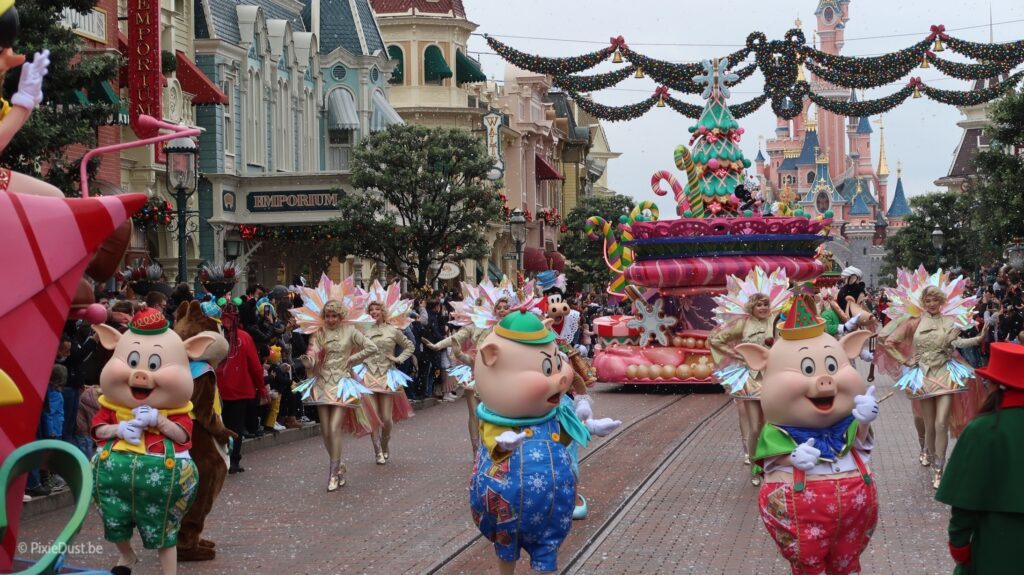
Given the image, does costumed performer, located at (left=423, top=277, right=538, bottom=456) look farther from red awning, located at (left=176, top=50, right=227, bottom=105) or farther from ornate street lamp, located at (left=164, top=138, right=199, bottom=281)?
red awning, located at (left=176, top=50, right=227, bottom=105)

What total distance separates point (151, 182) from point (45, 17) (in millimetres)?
14706

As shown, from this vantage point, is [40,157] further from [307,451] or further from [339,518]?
[339,518]

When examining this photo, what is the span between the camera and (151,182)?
28.8m

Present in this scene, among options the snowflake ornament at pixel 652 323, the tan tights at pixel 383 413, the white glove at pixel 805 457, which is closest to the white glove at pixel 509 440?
the white glove at pixel 805 457

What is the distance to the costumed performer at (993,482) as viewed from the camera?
5.70m

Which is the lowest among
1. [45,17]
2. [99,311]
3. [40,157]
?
[99,311]

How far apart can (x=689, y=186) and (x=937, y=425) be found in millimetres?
13651

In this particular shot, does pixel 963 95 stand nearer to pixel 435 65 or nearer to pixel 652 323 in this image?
pixel 652 323

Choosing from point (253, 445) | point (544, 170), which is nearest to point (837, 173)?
point (544, 170)

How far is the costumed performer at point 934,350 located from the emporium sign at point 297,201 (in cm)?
1944

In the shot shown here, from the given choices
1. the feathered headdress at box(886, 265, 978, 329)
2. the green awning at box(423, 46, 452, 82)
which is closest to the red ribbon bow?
the feathered headdress at box(886, 265, 978, 329)

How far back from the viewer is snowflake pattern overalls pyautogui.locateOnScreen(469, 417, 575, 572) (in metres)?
7.78

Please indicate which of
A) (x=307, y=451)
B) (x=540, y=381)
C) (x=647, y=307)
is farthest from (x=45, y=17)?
(x=647, y=307)

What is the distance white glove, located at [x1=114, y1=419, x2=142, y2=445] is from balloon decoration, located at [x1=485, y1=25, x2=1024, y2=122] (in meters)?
16.6
